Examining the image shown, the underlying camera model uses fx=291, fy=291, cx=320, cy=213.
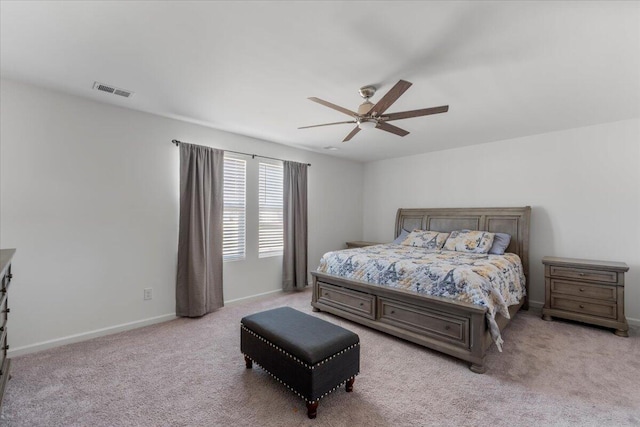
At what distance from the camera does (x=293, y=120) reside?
3.51 m

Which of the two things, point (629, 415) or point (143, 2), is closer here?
point (143, 2)

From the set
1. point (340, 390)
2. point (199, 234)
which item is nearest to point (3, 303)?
point (199, 234)

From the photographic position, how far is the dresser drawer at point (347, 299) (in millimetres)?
3271

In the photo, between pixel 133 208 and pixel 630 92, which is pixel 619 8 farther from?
pixel 133 208

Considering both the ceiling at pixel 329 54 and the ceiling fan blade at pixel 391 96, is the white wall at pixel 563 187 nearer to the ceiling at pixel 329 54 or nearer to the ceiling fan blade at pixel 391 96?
the ceiling at pixel 329 54

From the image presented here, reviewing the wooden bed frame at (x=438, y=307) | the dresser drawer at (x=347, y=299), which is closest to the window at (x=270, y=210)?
the wooden bed frame at (x=438, y=307)

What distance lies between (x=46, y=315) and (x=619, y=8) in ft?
16.0

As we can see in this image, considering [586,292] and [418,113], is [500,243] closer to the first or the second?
[586,292]

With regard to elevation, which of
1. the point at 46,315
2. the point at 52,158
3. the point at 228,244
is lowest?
the point at 46,315

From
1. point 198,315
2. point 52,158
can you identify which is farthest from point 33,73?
point 198,315

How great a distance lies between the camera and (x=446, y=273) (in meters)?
2.79

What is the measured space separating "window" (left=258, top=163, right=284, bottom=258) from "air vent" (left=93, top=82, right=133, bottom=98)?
1.95 metres

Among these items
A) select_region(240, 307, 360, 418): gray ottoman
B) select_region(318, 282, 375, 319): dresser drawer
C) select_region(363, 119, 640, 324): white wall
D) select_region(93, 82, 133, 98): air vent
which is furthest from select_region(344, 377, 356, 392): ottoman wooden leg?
select_region(363, 119, 640, 324): white wall

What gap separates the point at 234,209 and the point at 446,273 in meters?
2.86
